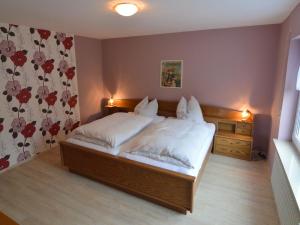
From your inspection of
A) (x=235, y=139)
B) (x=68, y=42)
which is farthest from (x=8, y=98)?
(x=235, y=139)

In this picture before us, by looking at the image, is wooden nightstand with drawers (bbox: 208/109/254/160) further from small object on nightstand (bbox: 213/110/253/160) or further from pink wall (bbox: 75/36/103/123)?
pink wall (bbox: 75/36/103/123)

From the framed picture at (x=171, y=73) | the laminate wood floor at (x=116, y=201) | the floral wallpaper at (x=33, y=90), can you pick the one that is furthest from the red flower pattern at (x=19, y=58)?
the framed picture at (x=171, y=73)

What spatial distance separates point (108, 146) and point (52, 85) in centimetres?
183

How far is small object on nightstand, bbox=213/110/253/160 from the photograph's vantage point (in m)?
3.19

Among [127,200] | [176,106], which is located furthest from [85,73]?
[127,200]

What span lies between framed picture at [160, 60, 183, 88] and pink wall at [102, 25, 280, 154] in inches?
3.5

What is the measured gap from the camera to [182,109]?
3.61 meters

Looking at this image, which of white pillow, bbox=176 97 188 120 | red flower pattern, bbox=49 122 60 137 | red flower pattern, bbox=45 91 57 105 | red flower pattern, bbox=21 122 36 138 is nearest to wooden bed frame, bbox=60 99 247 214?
red flower pattern, bbox=21 122 36 138

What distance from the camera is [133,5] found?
197 centimetres

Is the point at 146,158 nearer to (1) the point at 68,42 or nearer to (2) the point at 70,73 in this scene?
(2) the point at 70,73

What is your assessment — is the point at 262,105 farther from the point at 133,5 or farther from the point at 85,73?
the point at 85,73

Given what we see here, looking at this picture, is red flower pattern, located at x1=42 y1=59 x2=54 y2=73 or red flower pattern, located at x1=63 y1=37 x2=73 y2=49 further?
red flower pattern, located at x1=63 y1=37 x2=73 y2=49

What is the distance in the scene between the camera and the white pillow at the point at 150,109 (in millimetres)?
3854

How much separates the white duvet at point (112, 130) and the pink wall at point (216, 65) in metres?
1.26
